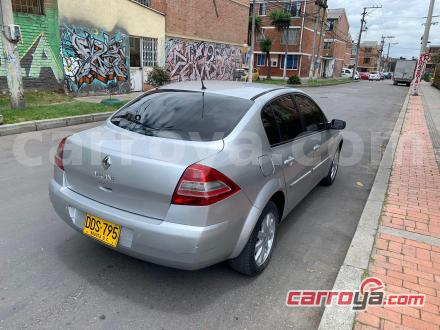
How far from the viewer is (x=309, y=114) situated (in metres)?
4.37

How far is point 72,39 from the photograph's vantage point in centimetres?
1378

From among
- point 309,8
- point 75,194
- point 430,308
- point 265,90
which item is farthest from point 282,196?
point 309,8

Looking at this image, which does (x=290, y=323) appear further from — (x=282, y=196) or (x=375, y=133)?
(x=375, y=133)

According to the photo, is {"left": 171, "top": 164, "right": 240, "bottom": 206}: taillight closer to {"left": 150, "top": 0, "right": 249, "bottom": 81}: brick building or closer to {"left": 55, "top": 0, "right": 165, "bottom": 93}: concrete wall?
{"left": 55, "top": 0, "right": 165, "bottom": 93}: concrete wall

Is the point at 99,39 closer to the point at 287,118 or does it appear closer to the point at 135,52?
the point at 135,52

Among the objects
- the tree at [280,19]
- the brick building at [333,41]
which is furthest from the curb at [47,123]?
the brick building at [333,41]

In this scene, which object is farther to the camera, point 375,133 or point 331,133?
point 375,133

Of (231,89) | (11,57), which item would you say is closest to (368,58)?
(11,57)

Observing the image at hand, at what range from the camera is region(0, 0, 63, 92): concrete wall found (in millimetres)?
12219

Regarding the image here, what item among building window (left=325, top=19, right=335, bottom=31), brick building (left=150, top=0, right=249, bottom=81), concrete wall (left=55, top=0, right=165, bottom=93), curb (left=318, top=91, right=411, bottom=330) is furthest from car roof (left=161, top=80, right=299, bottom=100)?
building window (left=325, top=19, right=335, bottom=31)

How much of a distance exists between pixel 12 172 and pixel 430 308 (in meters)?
5.58

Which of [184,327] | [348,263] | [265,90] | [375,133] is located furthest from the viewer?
[375,133]

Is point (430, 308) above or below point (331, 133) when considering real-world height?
below

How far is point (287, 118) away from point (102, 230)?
2.13m
